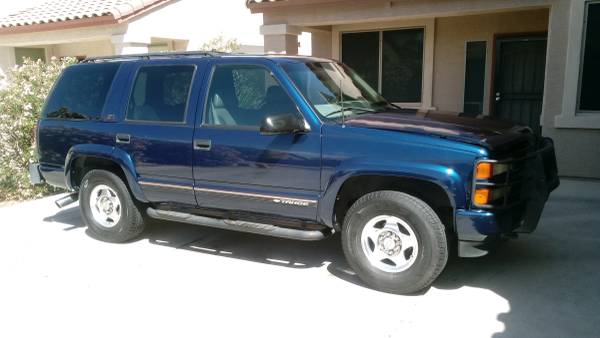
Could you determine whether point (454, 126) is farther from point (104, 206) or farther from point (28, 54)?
point (28, 54)

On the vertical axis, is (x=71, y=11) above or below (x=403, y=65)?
above

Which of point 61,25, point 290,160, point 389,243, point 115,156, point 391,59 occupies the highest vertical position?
point 61,25

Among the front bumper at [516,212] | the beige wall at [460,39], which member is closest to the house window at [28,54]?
the beige wall at [460,39]

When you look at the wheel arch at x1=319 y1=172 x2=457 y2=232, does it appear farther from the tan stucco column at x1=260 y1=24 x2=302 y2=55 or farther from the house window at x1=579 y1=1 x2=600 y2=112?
the tan stucco column at x1=260 y1=24 x2=302 y2=55

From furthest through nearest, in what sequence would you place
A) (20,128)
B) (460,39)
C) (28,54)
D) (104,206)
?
(28,54) → (460,39) → (20,128) → (104,206)

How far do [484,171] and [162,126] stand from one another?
311 cm

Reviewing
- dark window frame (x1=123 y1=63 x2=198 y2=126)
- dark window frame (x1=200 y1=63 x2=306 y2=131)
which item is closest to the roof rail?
dark window frame (x1=123 y1=63 x2=198 y2=126)

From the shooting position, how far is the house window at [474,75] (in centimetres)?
1041

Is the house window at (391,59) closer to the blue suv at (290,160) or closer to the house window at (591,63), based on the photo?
the house window at (591,63)

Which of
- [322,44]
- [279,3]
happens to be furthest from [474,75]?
[279,3]

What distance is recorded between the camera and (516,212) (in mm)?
4180

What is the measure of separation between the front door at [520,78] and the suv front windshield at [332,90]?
5.56 m

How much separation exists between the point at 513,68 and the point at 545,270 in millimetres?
6373

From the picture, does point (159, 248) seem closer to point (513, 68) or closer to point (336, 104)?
point (336, 104)
